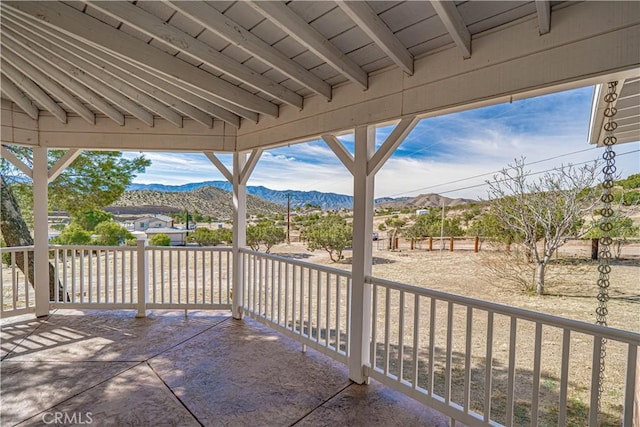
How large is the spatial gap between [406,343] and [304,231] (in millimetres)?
7094

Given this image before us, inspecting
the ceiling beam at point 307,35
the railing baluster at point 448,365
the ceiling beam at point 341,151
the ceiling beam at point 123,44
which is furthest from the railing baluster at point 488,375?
the ceiling beam at point 123,44

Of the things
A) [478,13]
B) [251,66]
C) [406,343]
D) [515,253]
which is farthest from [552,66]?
[515,253]

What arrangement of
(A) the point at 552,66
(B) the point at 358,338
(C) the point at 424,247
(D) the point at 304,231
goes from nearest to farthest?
(A) the point at 552,66
(B) the point at 358,338
(C) the point at 424,247
(D) the point at 304,231

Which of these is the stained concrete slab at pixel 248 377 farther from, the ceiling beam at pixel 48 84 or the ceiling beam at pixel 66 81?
the ceiling beam at pixel 48 84

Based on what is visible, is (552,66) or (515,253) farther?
(515,253)

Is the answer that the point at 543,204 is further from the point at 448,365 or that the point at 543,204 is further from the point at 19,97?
the point at 19,97

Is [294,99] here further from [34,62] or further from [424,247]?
[424,247]

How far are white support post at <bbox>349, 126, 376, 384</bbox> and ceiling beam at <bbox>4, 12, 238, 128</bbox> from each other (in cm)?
166

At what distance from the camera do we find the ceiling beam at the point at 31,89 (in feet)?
9.45

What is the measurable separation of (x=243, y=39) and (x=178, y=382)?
282 cm

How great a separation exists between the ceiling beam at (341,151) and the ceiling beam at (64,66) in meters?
2.23

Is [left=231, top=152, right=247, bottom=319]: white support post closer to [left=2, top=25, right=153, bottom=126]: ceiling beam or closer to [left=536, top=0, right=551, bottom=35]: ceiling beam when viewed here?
[left=2, top=25, right=153, bottom=126]: ceiling beam

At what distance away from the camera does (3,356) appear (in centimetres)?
317

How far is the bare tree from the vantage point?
584cm
